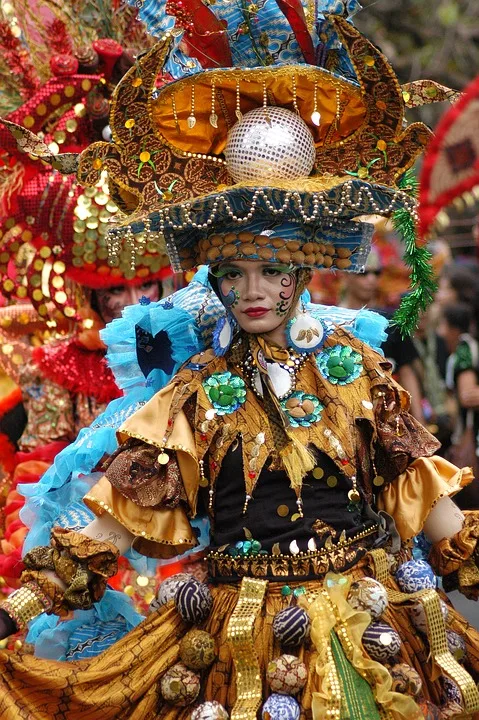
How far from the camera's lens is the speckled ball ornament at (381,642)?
3.40 metres

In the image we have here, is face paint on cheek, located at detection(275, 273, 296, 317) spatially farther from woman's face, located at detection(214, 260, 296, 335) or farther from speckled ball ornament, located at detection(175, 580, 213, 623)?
speckled ball ornament, located at detection(175, 580, 213, 623)

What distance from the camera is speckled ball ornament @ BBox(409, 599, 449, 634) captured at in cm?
356

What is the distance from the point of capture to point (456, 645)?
3.60 metres

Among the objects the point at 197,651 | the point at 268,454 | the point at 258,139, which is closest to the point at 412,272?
the point at 258,139

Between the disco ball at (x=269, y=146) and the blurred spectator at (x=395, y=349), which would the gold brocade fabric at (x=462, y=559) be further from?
the blurred spectator at (x=395, y=349)

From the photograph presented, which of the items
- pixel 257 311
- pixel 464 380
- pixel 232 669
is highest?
pixel 257 311

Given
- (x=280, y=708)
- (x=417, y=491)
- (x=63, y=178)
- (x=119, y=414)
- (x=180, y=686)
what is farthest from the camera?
(x=63, y=178)

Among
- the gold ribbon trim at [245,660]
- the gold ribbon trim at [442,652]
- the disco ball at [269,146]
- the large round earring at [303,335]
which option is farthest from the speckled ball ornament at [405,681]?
the disco ball at [269,146]

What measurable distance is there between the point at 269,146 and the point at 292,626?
1400 millimetres

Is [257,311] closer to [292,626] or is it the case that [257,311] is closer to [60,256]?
[292,626]

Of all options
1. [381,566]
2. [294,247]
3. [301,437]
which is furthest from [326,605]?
[294,247]

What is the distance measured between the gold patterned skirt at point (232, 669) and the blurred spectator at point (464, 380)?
9.10ft

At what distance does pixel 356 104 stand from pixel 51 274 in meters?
2.31

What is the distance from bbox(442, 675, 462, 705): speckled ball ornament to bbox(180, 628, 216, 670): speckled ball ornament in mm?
689
